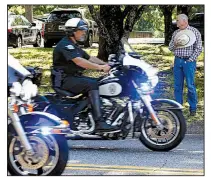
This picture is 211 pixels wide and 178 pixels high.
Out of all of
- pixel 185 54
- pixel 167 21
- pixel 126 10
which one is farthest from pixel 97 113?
pixel 126 10

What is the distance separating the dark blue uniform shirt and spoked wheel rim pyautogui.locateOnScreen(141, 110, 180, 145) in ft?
2.76

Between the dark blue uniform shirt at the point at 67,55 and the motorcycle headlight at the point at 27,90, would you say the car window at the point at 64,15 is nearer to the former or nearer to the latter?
the dark blue uniform shirt at the point at 67,55

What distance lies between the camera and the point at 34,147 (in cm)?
427

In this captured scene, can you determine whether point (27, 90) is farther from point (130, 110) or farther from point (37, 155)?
point (130, 110)

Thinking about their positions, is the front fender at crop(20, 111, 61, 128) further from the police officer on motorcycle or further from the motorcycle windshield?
the motorcycle windshield

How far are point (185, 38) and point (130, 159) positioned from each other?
154 cm

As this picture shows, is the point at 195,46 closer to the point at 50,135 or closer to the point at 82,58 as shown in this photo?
the point at 82,58

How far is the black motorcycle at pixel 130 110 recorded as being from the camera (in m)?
5.20

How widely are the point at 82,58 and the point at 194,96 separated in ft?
6.89

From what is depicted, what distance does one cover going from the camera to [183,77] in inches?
251

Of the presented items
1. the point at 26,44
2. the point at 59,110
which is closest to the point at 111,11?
the point at 26,44

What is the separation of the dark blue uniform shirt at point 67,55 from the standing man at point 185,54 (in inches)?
50.6

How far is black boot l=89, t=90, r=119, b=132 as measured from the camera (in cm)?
514

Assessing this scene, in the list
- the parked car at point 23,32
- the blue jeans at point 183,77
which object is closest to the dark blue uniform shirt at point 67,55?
the parked car at point 23,32
